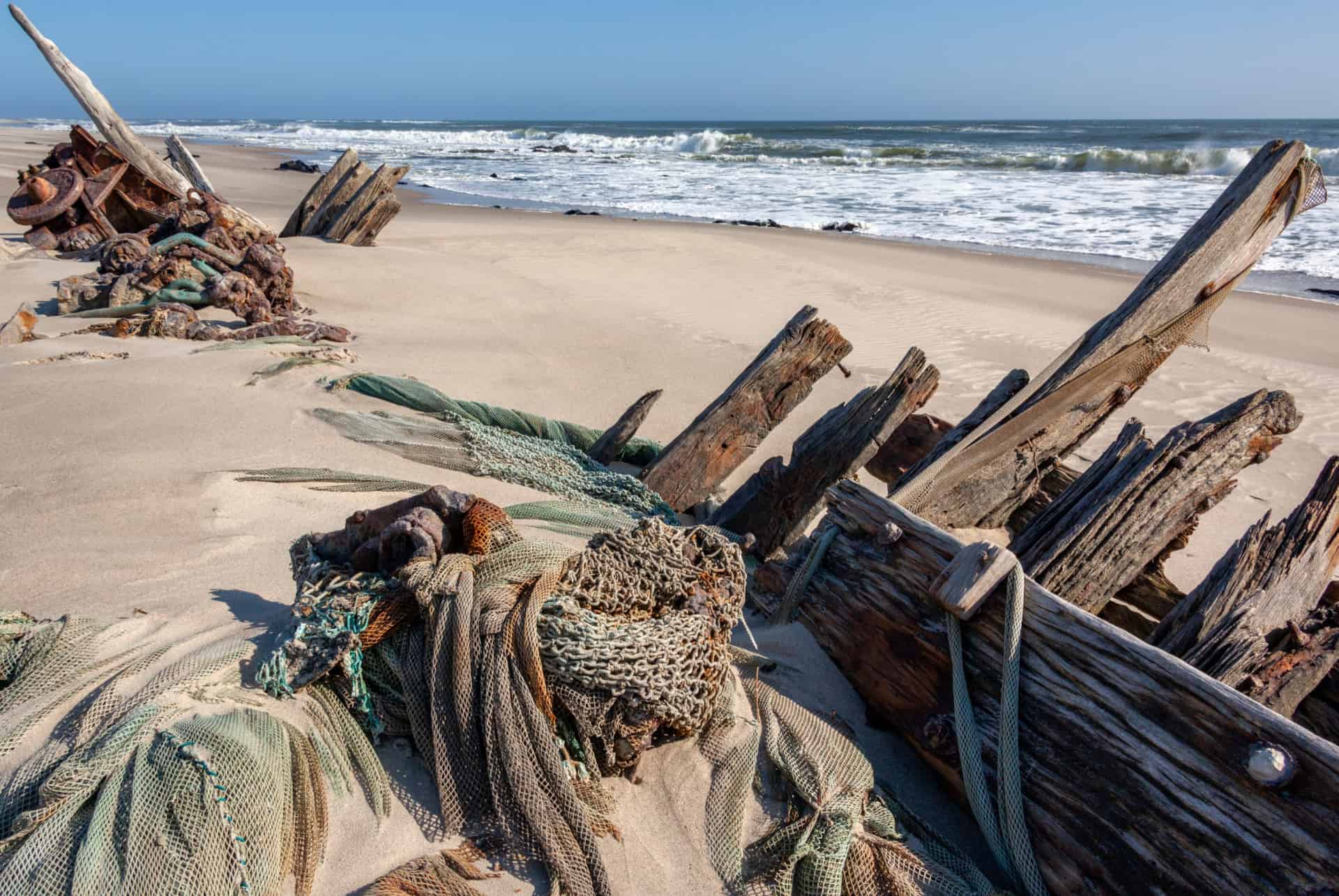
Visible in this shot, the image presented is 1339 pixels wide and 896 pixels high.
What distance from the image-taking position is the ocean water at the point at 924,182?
50.4ft

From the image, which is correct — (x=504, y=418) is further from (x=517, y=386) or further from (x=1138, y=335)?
(x=1138, y=335)

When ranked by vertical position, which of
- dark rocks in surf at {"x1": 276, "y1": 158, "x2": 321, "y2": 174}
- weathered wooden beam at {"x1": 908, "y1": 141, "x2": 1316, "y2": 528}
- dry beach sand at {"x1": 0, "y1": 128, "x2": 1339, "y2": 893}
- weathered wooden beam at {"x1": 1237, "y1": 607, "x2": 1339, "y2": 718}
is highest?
weathered wooden beam at {"x1": 908, "y1": 141, "x2": 1316, "y2": 528}

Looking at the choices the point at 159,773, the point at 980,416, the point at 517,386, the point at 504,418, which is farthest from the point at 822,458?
the point at 517,386

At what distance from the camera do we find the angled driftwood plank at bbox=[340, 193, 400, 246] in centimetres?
1113

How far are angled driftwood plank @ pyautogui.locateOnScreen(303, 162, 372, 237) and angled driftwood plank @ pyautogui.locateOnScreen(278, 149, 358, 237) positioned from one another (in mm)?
88

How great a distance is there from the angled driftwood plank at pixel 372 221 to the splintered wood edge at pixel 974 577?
1024 centimetres

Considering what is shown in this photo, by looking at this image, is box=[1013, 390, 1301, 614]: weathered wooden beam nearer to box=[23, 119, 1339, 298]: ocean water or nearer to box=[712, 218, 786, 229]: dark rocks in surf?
box=[23, 119, 1339, 298]: ocean water

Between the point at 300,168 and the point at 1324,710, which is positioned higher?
the point at 1324,710

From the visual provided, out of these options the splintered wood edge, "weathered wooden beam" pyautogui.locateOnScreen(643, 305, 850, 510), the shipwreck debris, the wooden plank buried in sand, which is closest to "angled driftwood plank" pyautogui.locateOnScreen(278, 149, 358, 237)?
the shipwreck debris

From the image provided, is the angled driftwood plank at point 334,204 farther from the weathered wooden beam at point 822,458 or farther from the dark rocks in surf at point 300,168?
the dark rocks in surf at point 300,168

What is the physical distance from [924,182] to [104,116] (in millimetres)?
20412

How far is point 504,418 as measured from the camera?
5.02 meters

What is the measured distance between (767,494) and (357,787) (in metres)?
2.31

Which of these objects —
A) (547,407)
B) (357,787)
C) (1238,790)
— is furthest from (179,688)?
(547,407)
